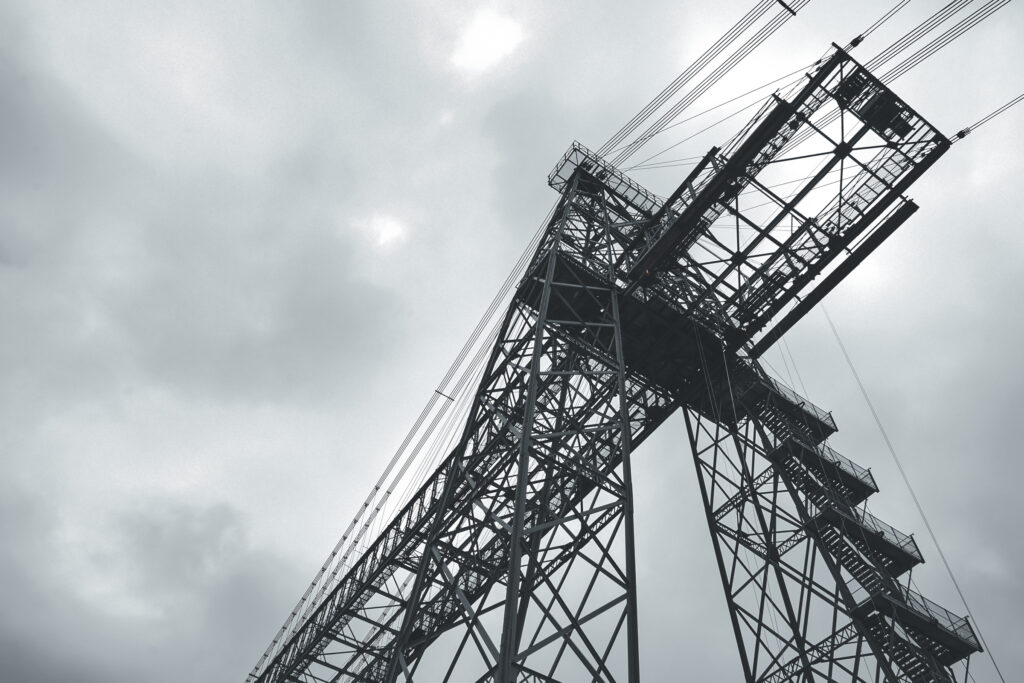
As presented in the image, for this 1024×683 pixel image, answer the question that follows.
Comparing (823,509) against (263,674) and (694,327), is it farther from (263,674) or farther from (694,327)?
(263,674)

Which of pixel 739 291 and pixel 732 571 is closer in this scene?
pixel 732 571

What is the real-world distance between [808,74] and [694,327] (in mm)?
6712

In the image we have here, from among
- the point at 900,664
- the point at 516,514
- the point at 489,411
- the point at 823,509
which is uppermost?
the point at 489,411

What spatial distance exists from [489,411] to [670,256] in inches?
240

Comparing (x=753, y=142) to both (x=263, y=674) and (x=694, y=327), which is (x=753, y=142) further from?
(x=263, y=674)

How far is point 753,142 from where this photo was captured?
1691cm

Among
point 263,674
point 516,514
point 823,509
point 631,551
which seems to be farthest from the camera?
point 263,674

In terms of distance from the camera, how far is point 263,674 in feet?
115

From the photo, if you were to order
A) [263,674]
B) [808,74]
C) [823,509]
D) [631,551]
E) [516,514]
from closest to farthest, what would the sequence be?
1. [516,514]
2. [631,551]
3. [808,74]
4. [823,509]
5. [263,674]

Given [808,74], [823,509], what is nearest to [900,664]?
[823,509]

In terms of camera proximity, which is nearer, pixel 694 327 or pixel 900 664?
pixel 900 664

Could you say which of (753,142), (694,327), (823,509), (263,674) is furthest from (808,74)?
(263,674)

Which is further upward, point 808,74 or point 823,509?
point 808,74

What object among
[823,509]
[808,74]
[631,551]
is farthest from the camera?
[823,509]
